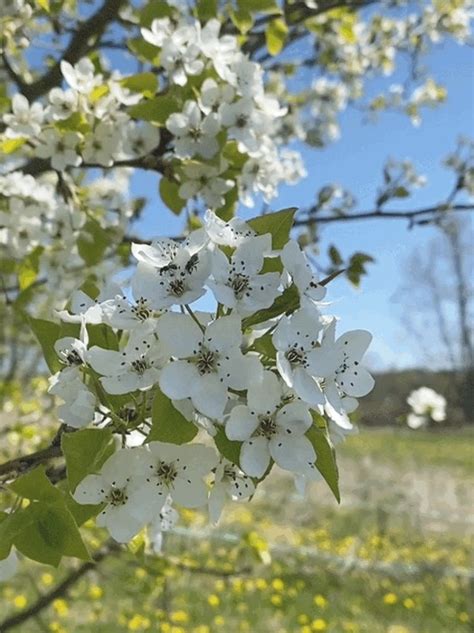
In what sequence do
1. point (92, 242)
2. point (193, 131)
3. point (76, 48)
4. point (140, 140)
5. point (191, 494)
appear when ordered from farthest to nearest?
point (76, 48) → point (92, 242) → point (140, 140) → point (193, 131) → point (191, 494)

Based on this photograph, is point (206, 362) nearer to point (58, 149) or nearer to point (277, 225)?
point (277, 225)

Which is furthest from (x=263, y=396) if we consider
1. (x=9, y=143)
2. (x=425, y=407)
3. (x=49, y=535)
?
(x=425, y=407)

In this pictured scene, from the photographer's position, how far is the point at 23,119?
136cm

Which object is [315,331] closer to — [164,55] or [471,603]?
[164,55]

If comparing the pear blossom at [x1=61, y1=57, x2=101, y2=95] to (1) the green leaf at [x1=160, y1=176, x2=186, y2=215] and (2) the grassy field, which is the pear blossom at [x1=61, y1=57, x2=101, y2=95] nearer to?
(1) the green leaf at [x1=160, y1=176, x2=186, y2=215]

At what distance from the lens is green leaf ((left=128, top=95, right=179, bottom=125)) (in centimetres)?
128

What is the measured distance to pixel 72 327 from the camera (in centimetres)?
75

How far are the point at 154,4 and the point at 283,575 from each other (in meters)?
3.45

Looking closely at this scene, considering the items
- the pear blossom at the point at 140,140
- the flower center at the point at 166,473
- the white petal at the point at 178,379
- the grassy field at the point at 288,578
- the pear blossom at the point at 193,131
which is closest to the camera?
the white petal at the point at 178,379

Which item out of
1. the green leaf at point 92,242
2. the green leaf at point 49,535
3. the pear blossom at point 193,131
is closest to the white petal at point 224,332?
the green leaf at point 49,535

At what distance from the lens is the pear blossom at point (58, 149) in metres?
1.33

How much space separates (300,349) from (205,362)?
86 mm

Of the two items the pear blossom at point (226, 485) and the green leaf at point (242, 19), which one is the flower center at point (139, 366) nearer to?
the pear blossom at point (226, 485)

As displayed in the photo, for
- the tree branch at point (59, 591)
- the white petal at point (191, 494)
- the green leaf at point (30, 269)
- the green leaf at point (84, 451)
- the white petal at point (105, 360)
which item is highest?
the white petal at point (105, 360)
